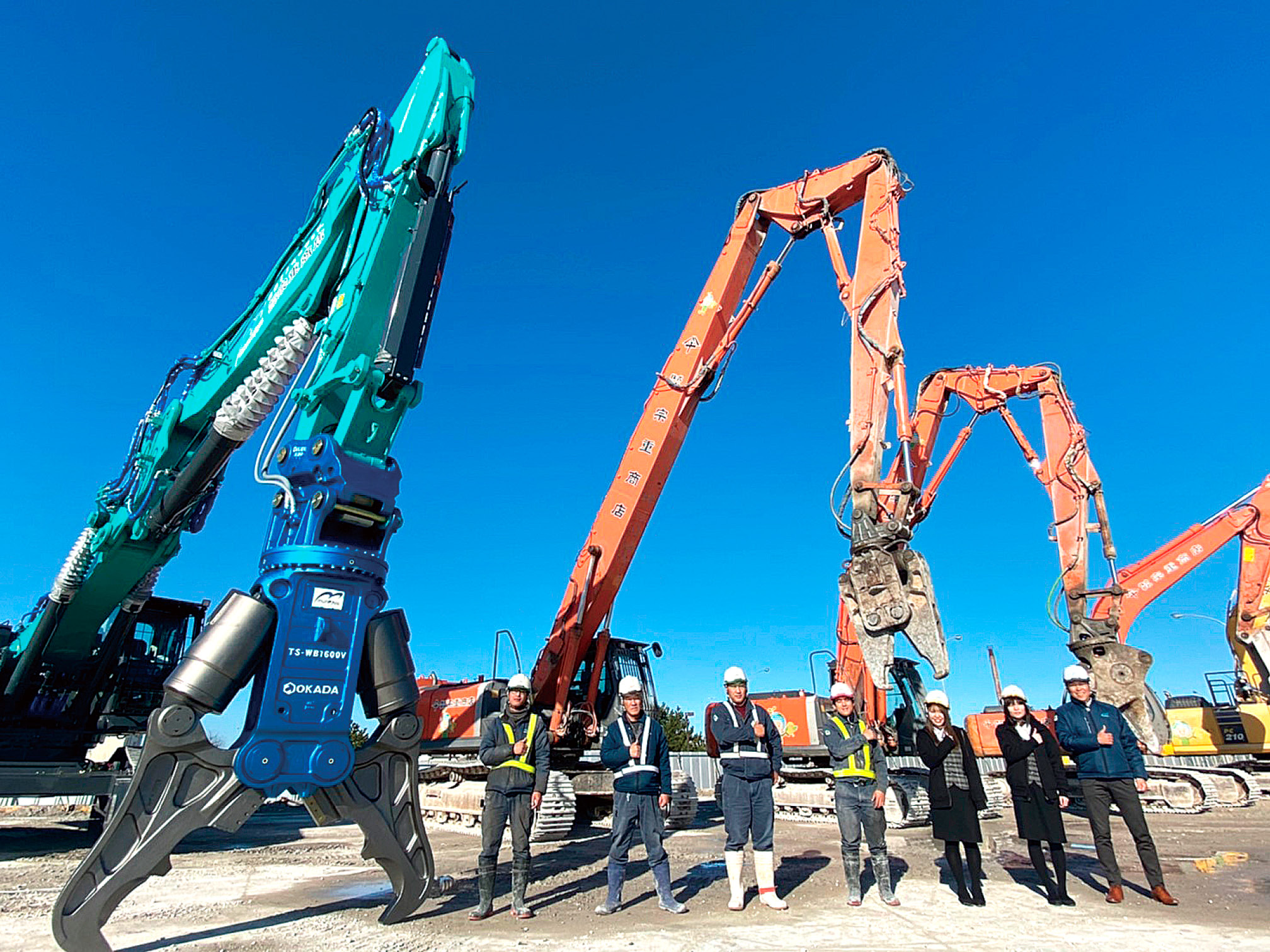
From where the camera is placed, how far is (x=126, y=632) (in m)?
10.8

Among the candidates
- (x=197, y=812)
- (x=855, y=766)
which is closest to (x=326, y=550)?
(x=197, y=812)

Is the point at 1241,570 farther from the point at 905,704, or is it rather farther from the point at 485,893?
the point at 485,893

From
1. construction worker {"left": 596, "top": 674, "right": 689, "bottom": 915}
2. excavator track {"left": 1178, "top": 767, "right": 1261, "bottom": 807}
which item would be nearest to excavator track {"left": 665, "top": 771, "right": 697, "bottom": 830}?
construction worker {"left": 596, "top": 674, "right": 689, "bottom": 915}

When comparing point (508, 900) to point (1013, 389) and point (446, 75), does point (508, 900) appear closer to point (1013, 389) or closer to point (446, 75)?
point (446, 75)

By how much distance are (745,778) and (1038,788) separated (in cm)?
217

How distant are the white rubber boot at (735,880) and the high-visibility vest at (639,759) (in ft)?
2.61

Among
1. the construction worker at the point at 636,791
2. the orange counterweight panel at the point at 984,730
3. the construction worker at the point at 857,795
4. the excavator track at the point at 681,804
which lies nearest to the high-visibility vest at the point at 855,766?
the construction worker at the point at 857,795

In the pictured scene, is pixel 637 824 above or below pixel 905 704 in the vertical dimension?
below

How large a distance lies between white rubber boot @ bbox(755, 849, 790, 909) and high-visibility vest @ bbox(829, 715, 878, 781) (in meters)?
0.83

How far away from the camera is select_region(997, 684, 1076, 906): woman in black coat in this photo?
5600 millimetres

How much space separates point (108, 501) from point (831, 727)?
9044mm

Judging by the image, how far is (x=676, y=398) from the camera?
11766mm

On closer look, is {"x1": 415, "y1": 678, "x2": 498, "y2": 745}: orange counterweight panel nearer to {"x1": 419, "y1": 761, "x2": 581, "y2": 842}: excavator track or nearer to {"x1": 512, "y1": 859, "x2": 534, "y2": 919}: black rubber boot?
{"x1": 419, "y1": 761, "x2": 581, "y2": 842}: excavator track

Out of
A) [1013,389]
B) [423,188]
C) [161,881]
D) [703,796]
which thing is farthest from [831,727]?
[703,796]
